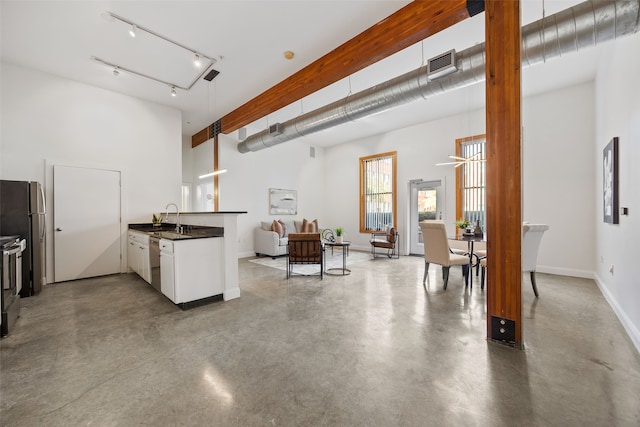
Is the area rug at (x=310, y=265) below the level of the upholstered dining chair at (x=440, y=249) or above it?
below

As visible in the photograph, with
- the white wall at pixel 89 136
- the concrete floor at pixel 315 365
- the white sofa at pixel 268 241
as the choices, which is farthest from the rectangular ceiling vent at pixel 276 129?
the concrete floor at pixel 315 365

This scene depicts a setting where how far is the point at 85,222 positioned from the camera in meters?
5.11

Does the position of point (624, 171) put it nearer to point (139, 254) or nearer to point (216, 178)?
point (139, 254)

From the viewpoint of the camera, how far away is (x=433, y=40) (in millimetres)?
3824

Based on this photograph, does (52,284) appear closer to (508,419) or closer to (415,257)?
(508,419)

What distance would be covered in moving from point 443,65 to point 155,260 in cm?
476

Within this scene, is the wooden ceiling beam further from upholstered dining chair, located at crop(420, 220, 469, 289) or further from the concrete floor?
the concrete floor

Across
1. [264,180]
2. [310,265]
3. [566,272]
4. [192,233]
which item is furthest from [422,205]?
[192,233]

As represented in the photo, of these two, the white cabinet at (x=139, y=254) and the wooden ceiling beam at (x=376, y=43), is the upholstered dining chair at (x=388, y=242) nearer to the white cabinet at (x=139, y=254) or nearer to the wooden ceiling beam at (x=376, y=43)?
the wooden ceiling beam at (x=376, y=43)

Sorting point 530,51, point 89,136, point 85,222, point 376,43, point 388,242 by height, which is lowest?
point 388,242

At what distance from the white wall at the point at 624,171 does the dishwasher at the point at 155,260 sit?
212 inches

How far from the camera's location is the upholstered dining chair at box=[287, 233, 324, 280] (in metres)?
4.90

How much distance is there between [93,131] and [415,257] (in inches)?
310

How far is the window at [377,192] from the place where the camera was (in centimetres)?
823
